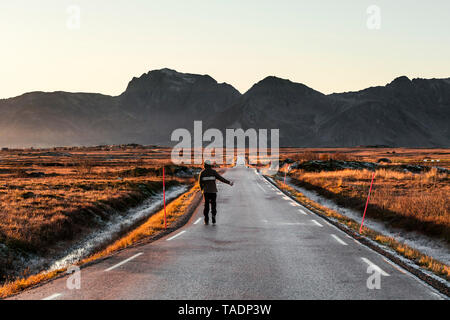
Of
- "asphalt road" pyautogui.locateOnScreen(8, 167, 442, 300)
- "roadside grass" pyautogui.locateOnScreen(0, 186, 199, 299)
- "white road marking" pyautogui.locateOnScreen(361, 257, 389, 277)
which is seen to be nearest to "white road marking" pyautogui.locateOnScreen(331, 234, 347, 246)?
"asphalt road" pyautogui.locateOnScreen(8, 167, 442, 300)

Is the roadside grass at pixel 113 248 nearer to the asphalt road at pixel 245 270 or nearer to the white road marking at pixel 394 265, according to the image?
the asphalt road at pixel 245 270

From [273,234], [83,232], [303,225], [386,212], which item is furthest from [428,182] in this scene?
[83,232]

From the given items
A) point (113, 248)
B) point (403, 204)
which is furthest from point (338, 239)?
point (403, 204)

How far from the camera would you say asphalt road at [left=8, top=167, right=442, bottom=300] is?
5945 millimetres

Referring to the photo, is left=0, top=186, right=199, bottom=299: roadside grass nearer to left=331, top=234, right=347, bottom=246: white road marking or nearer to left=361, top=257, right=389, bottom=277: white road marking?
left=331, top=234, right=347, bottom=246: white road marking

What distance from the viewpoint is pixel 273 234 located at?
36.1 ft

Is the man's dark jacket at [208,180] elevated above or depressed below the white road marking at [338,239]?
above

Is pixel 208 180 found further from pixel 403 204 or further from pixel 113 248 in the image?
pixel 403 204

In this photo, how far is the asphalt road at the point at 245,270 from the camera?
5.95 metres

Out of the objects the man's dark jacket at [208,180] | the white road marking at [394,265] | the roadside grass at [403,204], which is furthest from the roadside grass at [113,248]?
the roadside grass at [403,204]

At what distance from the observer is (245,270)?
7180 millimetres

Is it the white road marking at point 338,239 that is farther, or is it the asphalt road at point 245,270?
the white road marking at point 338,239
